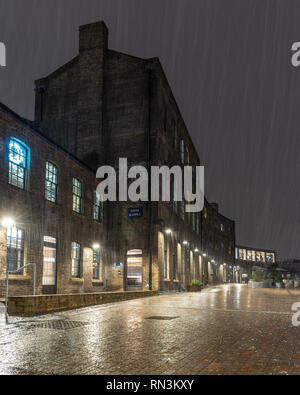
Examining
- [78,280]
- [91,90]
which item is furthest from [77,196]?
[91,90]

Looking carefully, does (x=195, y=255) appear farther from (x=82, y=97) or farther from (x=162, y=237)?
(x=82, y=97)

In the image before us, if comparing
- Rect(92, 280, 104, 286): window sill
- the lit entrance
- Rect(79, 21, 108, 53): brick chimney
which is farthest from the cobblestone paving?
Rect(79, 21, 108, 53): brick chimney

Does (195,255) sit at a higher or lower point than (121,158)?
lower

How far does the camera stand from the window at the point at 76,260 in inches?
899

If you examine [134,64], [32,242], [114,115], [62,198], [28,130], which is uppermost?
[134,64]

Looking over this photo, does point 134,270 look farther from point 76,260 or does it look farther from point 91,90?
point 91,90

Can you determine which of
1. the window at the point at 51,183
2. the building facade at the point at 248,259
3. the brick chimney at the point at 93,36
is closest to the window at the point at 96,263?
the window at the point at 51,183

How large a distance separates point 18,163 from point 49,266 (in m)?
5.39

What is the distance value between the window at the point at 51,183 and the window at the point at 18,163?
6.75ft

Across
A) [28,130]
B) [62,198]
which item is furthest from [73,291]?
[28,130]

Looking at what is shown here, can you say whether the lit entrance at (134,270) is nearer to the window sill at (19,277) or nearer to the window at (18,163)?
the window sill at (19,277)

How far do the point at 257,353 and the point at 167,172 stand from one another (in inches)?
1027

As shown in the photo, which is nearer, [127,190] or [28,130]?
[28,130]

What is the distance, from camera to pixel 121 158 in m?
29.5
